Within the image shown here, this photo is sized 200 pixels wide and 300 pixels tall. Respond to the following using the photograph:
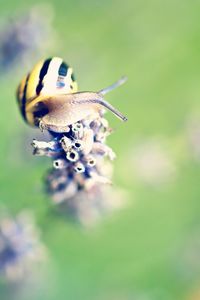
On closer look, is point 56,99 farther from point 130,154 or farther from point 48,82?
point 130,154

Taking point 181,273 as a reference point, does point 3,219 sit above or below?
above

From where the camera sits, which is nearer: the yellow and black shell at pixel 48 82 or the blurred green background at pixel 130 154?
the yellow and black shell at pixel 48 82

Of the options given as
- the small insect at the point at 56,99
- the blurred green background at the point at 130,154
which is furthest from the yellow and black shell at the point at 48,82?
the blurred green background at the point at 130,154

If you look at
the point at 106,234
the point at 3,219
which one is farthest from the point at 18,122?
the point at 106,234

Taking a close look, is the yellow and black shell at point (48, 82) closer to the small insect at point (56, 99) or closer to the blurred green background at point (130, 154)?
the small insect at point (56, 99)

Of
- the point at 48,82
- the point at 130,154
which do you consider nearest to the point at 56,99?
the point at 48,82

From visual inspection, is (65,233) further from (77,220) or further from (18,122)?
(18,122)

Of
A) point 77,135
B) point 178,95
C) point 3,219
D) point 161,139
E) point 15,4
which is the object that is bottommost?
point 77,135
